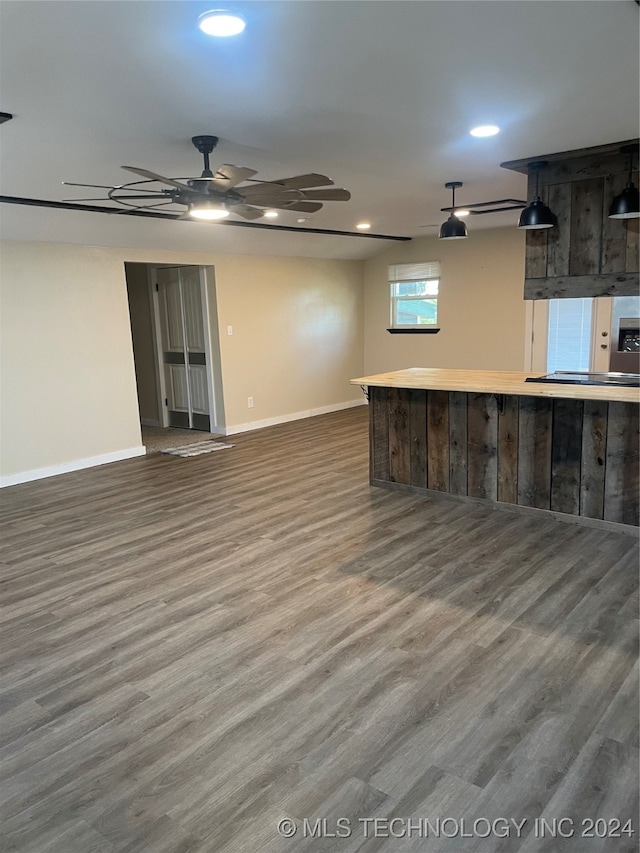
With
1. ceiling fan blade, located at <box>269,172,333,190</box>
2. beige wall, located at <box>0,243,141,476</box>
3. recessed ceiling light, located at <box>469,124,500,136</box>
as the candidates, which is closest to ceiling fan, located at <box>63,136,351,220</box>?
ceiling fan blade, located at <box>269,172,333,190</box>

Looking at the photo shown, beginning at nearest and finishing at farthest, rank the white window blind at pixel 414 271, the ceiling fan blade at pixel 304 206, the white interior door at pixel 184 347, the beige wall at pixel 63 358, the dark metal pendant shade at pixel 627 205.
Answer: the dark metal pendant shade at pixel 627 205 < the ceiling fan blade at pixel 304 206 < the beige wall at pixel 63 358 < the white interior door at pixel 184 347 < the white window blind at pixel 414 271

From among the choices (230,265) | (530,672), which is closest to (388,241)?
(230,265)

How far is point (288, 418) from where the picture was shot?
8.27 m

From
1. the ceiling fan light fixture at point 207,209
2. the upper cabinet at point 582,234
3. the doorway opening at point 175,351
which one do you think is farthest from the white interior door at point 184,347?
the upper cabinet at point 582,234

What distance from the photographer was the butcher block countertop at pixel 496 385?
144 inches

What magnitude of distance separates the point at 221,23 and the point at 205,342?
5.57m

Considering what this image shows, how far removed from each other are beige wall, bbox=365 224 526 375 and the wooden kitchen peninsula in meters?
2.96

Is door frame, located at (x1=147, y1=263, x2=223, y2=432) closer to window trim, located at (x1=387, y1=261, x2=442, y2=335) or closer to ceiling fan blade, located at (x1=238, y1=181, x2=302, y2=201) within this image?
window trim, located at (x1=387, y1=261, x2=442, y2=335)

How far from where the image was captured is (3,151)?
3234 mm

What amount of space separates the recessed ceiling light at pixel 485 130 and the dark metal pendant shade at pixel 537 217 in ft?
2.48

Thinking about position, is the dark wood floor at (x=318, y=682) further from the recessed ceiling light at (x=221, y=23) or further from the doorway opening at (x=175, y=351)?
the doorway opening at (x=175, y=351)

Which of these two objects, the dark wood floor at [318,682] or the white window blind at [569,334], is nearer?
the dark wood floor at [318,682]

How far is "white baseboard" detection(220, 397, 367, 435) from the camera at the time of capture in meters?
7.52

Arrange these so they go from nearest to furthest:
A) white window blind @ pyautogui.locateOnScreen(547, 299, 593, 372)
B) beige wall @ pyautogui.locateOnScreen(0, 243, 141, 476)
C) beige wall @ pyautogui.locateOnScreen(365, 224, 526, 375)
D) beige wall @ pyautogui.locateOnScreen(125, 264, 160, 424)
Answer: beige wall @ pyautogui.locateOnScreen(0, 243, 141, 476), white window blind @ pyautogui.locateOnScreen(547, 299, 593, 372), beige wall @ pyautogui.locateOnScreen(365, 224, 526, 375), beige wall @ pyautogui.locateOnScreen(125, 264, 160, 424)
